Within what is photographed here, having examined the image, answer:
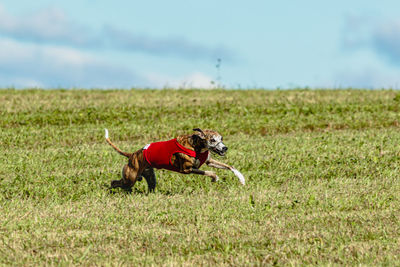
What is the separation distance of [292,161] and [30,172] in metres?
5.98

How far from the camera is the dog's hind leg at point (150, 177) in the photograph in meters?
10.8

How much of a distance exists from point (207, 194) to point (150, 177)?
3.62ft

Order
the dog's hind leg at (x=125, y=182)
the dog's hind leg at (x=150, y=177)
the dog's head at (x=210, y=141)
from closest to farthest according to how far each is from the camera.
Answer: the dog's head at (x=210, y=141) → the dog's hind leg at (x=125, y=182) → the dog's hind leg at (x=150, y=177)

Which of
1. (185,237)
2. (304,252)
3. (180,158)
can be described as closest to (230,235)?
(185,237)

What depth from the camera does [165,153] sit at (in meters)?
9.96

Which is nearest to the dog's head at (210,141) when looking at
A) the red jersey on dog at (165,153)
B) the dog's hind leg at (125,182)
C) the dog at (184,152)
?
the dog at (184,152)

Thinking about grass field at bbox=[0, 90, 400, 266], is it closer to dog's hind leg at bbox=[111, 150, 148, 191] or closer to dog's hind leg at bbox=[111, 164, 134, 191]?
dog's hind leg at bbox=[111, 164, 134, 191]

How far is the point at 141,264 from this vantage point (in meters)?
6.61

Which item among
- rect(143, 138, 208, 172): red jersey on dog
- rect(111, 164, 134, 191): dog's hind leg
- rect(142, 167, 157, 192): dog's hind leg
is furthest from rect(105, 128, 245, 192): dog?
rect(142, 167, 157, 192): dog's hind leg

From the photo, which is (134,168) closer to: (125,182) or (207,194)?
(125,182)

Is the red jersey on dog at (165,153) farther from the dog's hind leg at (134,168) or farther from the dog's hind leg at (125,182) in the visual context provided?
the dog's hind leg at (125,182)

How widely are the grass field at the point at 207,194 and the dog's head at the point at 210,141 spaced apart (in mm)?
854

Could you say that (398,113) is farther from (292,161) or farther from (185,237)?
(185,237)

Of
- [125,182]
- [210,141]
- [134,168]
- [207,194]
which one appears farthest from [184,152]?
[125,182]
